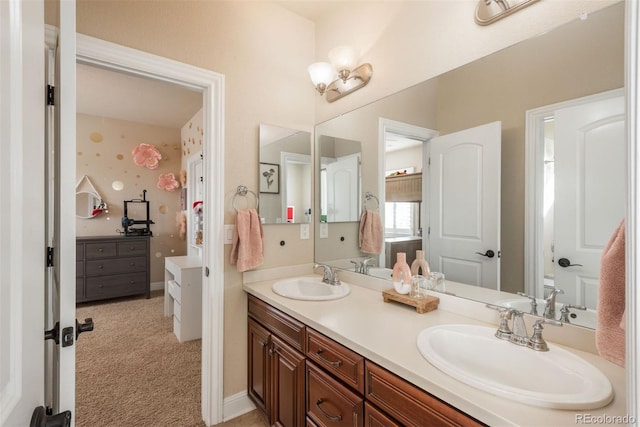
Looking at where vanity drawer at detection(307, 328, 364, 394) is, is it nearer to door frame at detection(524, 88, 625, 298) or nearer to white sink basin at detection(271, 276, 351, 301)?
white sink basin at detection(271, 276, 351, 301)

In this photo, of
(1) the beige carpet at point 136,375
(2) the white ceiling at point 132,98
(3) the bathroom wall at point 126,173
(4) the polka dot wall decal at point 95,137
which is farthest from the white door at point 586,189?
(4) the polka dot wall decal at point 95,137

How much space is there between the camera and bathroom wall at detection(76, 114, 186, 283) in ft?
14.0

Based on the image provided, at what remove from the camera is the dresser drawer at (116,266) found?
3.91 metres

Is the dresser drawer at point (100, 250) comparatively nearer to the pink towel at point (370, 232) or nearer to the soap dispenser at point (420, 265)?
the pink towel at point (370, 232)

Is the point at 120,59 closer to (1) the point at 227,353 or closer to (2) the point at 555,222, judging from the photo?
(1) the point at 227,353

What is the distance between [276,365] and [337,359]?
1.88 ft

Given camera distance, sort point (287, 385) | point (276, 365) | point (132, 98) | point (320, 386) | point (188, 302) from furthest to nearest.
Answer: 1. point (132, 98)
2. point (188, 302)
3. point (276, 365)
4. point (287, 385)
5. point (320, 386)

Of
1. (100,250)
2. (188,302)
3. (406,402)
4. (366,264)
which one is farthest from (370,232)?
(100,250)

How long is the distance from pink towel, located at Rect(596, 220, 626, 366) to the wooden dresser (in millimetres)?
4776

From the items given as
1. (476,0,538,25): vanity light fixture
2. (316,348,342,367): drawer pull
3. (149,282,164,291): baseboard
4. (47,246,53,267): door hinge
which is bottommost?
(149,282,164,291): baseboard

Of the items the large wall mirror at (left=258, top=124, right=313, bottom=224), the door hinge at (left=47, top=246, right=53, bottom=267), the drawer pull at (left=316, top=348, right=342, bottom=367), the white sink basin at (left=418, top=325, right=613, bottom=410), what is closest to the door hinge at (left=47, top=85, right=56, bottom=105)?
the door hinge at (left=47, top=246, right=53, bottom=267)

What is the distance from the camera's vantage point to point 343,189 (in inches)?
82.7

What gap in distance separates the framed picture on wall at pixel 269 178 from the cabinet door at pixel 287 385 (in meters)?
0.96

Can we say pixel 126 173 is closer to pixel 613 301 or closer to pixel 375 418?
pixel 375 418
